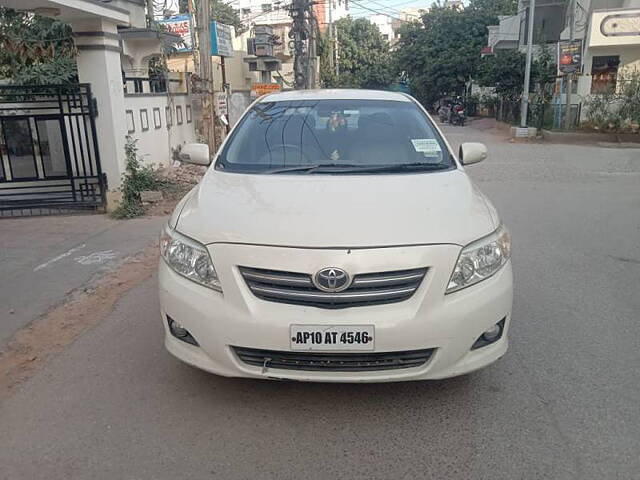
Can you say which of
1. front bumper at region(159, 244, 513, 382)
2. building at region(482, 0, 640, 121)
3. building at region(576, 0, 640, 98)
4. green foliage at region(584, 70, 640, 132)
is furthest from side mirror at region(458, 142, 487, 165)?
building at region(482, 0, 640, 121)

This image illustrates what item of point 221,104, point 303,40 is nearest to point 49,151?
point 221,104

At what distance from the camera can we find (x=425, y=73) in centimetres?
3975

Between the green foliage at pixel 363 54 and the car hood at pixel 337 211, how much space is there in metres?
51.9

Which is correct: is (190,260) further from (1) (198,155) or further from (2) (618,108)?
(2) (618,108)

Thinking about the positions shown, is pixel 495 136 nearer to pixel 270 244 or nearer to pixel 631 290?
pixel 631 290

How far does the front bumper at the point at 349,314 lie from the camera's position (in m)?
2.75

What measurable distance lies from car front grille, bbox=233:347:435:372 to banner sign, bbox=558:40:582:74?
66.2ft

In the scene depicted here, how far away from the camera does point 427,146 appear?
13.8 feet

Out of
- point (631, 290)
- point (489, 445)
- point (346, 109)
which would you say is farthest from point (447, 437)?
point (631, 290)

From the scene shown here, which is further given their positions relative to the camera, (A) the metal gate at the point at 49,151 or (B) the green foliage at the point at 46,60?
(B) the green foliage at the point at 46,60

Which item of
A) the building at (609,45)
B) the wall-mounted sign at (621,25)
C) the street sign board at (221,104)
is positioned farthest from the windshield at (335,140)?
the wall-mounted sign at (621,25)

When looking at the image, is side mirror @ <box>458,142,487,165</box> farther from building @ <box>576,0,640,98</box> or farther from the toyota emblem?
building @ <box>576,0,640,98</box>

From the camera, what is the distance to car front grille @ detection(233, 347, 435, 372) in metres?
2.82

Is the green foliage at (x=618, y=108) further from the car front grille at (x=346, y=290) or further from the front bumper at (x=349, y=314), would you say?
the car front grille at (x=346, y=290)
